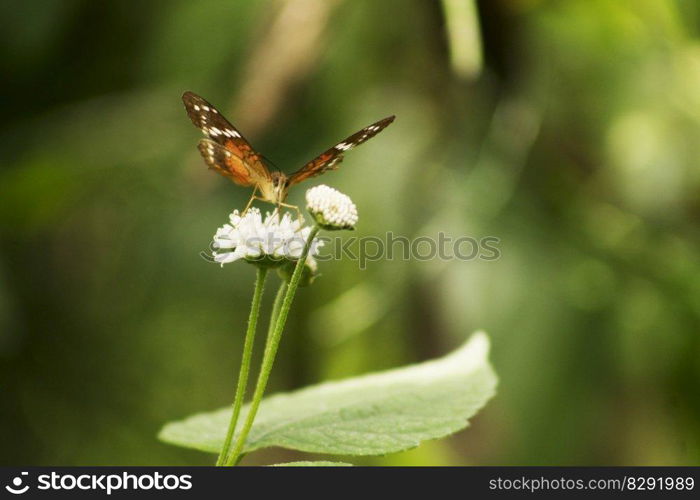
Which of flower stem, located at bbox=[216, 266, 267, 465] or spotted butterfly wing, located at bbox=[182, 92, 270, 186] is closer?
flower stem, located at bbox=[216, 266, 267, 465]

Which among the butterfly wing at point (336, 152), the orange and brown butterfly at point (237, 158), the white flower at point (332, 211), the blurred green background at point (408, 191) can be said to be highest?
the blurred green background at point (408, 191)

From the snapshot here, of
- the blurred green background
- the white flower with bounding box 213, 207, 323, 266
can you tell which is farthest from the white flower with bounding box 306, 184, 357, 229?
the blurred green background

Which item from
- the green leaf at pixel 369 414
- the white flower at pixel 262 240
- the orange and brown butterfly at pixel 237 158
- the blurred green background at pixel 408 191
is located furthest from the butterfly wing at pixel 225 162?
the blurred green background at pixel 408 191

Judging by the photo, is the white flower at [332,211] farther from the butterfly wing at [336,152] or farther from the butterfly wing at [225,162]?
the butterfly wing at [225,162]

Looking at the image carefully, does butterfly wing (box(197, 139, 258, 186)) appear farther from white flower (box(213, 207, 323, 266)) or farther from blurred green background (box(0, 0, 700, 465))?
blurred green background (box(0, 0, 700, 465))
